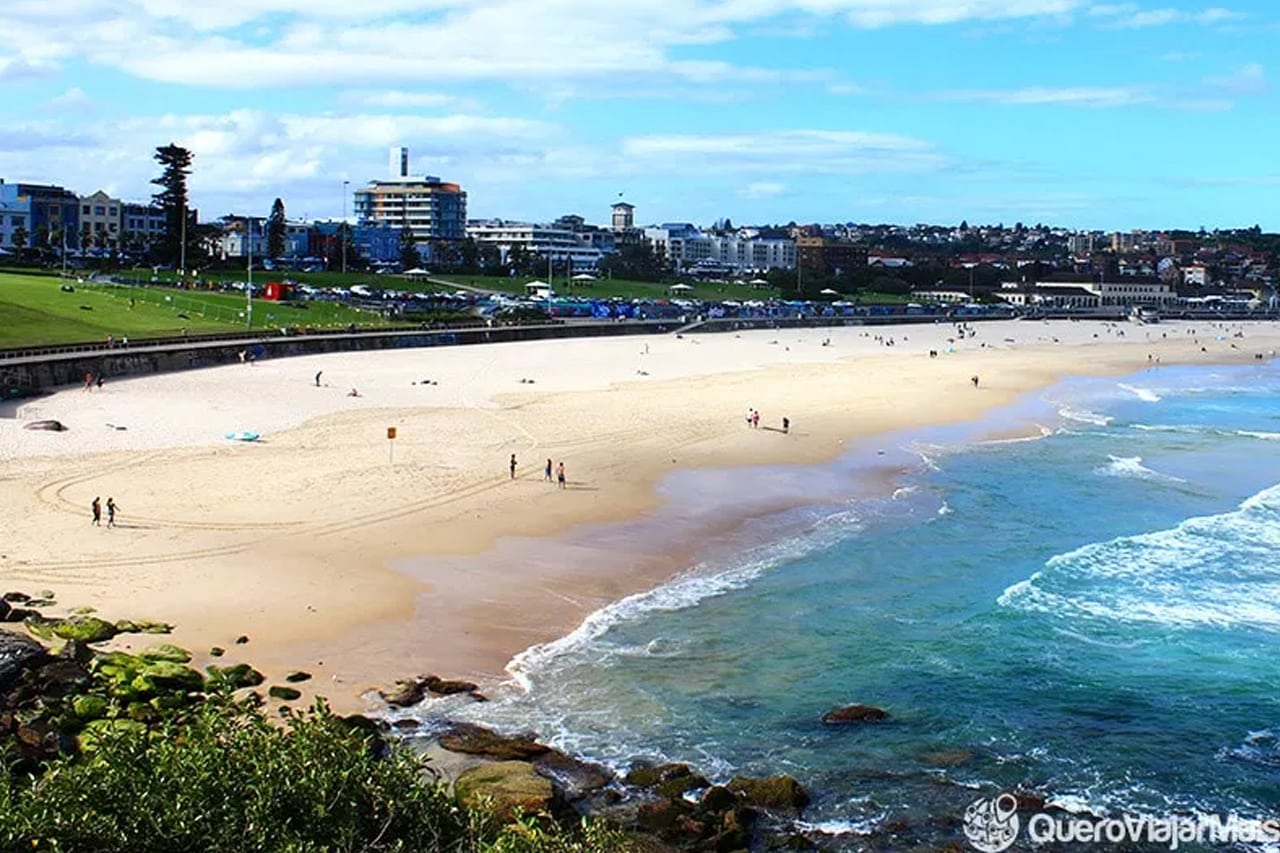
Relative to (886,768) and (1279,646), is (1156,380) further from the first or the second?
(886,768)

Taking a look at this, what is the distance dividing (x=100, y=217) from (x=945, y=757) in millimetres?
115302

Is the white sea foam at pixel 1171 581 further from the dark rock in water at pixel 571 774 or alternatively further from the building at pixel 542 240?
the building at pixel 542 240

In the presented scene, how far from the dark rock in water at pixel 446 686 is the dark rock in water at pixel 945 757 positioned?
20.8 ft

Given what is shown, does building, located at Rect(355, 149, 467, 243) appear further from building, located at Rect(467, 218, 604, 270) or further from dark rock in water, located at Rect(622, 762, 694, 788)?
dark rock in water, located at Rect(622, 762, 694, 788)

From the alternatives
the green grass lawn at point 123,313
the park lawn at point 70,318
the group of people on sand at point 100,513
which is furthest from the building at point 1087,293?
the group of people on sand at point 100,513

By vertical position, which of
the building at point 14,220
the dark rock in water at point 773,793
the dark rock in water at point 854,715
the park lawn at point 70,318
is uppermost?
the building at point 14,220

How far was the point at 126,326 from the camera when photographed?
5819 cm

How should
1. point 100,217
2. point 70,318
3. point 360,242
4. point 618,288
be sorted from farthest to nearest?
point 360,242 < point 618,288 < point 100,217 < point 70,318

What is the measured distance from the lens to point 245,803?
9.94 meters

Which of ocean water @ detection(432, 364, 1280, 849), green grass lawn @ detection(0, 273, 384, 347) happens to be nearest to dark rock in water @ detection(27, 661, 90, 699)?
ocean water @ detection(432, 364, 1280, 849)

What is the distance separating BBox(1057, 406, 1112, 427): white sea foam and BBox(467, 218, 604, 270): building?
384ft

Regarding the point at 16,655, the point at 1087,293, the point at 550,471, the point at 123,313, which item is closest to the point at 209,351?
the point at 123,313

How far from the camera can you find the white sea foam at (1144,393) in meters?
59.7

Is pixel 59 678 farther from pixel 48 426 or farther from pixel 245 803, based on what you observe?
pixel 48 426
